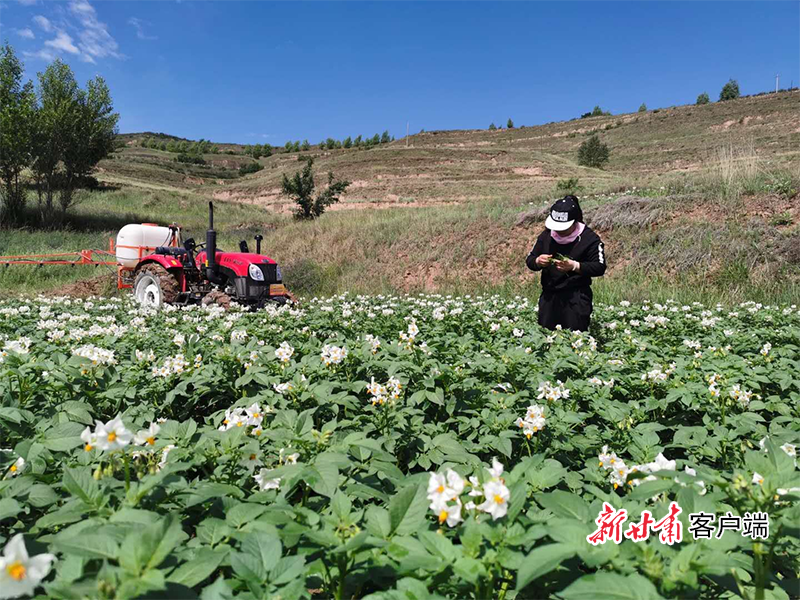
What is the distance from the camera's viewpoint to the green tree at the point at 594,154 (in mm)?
51219

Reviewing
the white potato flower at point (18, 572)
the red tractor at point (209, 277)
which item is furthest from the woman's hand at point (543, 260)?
the red tractor at point (209, 277)

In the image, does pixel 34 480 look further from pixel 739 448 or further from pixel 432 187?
pixel 432 187

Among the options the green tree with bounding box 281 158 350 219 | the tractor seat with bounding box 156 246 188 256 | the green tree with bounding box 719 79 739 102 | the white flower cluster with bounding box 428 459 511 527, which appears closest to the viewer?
the white flower cluster with bounding box 428 459 511 527

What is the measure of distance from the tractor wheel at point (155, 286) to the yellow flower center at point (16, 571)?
8204 mm

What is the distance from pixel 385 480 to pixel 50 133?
95.8 ft

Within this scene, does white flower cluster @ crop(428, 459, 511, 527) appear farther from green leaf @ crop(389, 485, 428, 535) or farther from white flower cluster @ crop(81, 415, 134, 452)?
white flower cluster @ crop(81, 415, 134, 452)

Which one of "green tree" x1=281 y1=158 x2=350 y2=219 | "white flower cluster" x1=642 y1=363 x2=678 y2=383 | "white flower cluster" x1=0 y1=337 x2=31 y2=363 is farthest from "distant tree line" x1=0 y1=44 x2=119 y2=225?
"white flower cluster" x1=642 y1=363 x2=678 y2=383

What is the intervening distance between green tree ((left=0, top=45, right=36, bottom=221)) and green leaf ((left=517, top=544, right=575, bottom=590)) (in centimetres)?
2869

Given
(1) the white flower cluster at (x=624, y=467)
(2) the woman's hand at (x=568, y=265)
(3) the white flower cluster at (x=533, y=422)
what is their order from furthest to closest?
(2) the woman's hand at (x=568, y=265)
(3) the white flower cluster at (x=533, y=422)
(1) the white flower cluster at (x=624, y=467)

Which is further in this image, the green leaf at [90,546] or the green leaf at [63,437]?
the green leaf at [63,437]

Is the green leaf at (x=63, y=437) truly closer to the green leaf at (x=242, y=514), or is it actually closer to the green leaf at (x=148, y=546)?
the green leaf at (x=242, y=514)

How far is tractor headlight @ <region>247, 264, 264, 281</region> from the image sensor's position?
833 centimetres

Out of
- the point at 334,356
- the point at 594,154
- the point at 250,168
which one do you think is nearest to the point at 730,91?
the point at 594,154

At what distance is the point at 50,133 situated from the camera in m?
23.0
